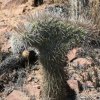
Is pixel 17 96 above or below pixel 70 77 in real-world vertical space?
below

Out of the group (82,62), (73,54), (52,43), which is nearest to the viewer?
(52,43)

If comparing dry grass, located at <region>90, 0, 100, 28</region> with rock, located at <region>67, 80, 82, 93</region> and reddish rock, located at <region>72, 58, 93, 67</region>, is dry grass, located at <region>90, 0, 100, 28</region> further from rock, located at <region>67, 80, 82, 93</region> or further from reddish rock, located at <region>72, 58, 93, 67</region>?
rock, located at <region>67, 80, 82, 93</region>

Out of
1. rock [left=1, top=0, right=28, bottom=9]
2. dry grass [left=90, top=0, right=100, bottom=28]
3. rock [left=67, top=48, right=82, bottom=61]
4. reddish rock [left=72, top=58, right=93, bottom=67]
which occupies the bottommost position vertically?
reddish rock [left=72, top=58, right=93, bottom=67]

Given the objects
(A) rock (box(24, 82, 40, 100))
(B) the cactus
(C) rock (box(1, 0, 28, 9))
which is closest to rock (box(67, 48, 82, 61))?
(A) rock (box(24, 82, 40, 100))

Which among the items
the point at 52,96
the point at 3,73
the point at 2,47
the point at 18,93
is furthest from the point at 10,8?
the point at 52,96

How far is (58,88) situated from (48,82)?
14 cm

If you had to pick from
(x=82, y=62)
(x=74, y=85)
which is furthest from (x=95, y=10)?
(x=74, y=85)

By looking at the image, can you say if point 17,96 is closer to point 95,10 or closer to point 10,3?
point 95,10

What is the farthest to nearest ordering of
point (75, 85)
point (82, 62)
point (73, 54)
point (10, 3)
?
point (10, 3) → point (73, 54) → point (82, 62) → point (75, 85)

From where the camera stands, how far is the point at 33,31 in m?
3.79

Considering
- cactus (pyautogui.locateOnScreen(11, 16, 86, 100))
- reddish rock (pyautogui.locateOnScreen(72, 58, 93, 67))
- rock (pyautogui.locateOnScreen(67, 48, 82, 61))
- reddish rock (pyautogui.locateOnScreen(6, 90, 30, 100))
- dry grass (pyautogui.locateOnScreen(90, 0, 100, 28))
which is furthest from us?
dry grass (pyautogui.locateOnScreen(90, 0, 100, 28))

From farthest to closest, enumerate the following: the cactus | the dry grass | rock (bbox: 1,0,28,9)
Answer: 1. rock (bbox: 1,0,28,9)
2. the dry grass
3. the cactus

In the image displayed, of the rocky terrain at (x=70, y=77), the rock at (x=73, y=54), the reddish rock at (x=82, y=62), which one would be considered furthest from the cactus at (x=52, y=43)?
the rock at (x=73, y=54)

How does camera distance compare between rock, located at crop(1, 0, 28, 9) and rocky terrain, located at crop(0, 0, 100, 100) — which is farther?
rock, located at crop(1, 0, 28, 9)
